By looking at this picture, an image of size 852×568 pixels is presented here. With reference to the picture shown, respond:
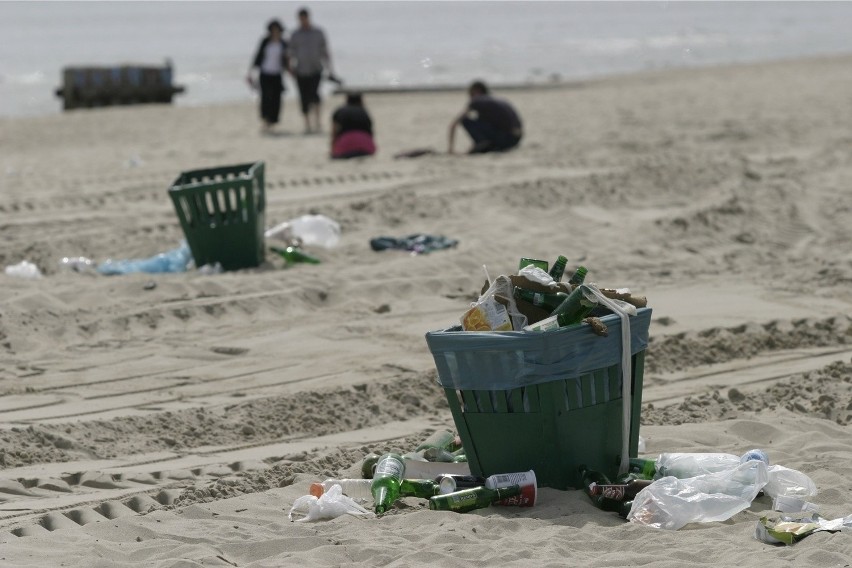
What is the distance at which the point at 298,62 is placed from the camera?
16344 millimetres

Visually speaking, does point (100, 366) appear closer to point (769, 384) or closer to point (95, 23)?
point (769, 384)

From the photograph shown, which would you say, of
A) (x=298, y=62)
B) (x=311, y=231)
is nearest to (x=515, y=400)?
(x=311, y=231)

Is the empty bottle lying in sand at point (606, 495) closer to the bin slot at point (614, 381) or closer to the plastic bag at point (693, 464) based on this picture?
the plastic bag at point (693, 464)

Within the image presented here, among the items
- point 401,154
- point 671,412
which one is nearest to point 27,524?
point 671,412

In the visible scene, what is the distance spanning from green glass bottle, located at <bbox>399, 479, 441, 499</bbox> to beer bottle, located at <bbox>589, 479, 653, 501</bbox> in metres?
0.60

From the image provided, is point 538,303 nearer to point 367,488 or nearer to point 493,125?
point 367,488

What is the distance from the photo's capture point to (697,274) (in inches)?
339

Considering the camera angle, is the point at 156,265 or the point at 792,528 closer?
the point at 792,528

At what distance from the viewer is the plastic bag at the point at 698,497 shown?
4.28 meters

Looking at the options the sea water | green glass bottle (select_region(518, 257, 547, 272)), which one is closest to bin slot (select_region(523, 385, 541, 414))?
green glass bottle (select_region(518, 257, 547, 272))

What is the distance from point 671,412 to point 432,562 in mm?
2153

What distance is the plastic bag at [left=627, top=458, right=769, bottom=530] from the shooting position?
4.28 m

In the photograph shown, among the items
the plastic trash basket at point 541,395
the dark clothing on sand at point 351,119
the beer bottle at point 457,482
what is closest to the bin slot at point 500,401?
the plastic trash basket at point 541,395

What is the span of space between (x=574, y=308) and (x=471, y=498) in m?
0.81
